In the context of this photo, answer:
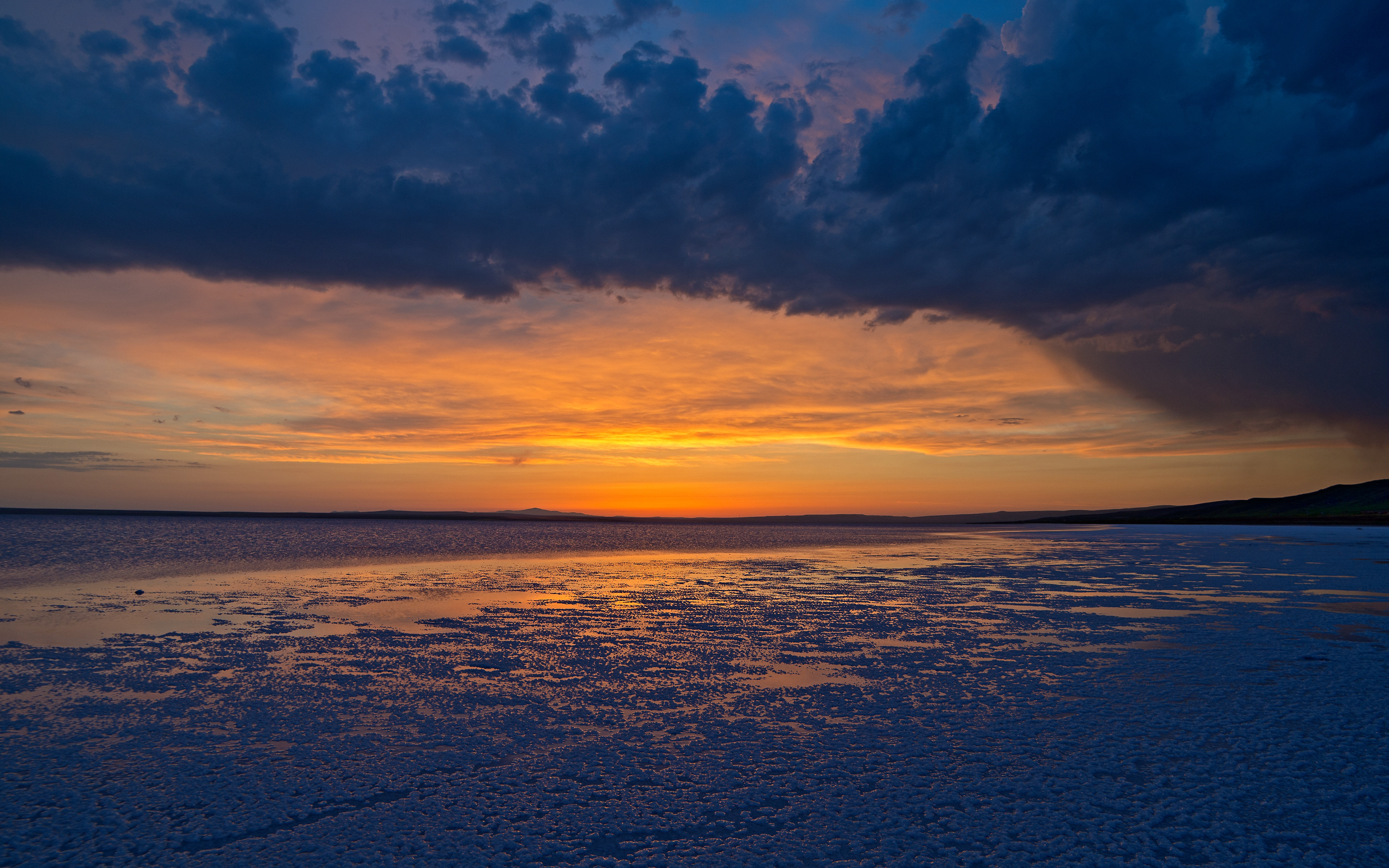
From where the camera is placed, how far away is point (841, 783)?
691 cm

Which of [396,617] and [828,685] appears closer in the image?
[828,685]

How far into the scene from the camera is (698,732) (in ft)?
27.8

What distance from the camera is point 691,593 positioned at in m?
22.6

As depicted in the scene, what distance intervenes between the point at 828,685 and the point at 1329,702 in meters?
6.47

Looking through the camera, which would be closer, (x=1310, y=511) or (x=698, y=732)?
(x=698, y=732)

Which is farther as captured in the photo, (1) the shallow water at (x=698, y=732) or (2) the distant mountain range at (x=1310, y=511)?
(2) the distant mountain range at (x=1310, y=511)

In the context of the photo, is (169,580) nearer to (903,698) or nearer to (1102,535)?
(903,698)

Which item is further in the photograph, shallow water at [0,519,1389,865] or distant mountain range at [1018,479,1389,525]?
distant mountain range at [1018,479,1389,525]

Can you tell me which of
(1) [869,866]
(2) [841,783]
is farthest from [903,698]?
(1) [869,866]

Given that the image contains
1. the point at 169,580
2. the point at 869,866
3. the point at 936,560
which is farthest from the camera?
the point at 936,560

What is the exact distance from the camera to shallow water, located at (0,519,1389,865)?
582 cm

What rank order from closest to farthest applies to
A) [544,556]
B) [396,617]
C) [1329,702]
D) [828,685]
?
[1329,702]
[828,685]
[396,617]
[544,556]

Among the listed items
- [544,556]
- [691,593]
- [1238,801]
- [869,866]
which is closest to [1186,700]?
[1238,801]

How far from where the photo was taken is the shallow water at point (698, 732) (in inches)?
229
